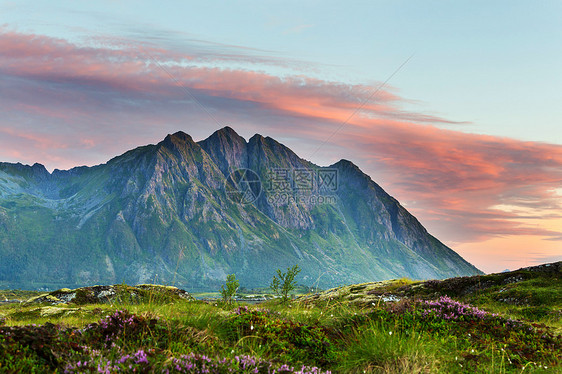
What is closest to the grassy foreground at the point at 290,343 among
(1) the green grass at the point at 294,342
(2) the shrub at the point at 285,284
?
(1) the green grass at the point at 294,342

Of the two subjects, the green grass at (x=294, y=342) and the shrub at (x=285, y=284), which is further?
the shrub at (x=285, y=284)

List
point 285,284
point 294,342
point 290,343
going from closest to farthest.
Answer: point 290,343, point 294,342, point 285,284

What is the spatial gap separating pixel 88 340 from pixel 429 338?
9.07 metres

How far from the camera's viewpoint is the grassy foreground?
26.6 ft

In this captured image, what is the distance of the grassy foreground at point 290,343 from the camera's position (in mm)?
8094

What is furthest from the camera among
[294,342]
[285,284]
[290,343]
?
[285,284]

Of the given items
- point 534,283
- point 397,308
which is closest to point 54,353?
point 397,308

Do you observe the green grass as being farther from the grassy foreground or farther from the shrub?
the shrub

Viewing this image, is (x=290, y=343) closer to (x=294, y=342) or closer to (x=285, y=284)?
(x=294, y=342)

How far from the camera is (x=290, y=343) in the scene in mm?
11305

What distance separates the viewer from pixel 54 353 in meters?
7.88

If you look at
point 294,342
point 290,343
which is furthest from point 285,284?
point 290,343

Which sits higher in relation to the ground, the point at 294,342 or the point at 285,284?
the point at 285,284

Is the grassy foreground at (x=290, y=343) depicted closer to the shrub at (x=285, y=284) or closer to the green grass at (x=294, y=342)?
the green grass at (x=294, y=342)
